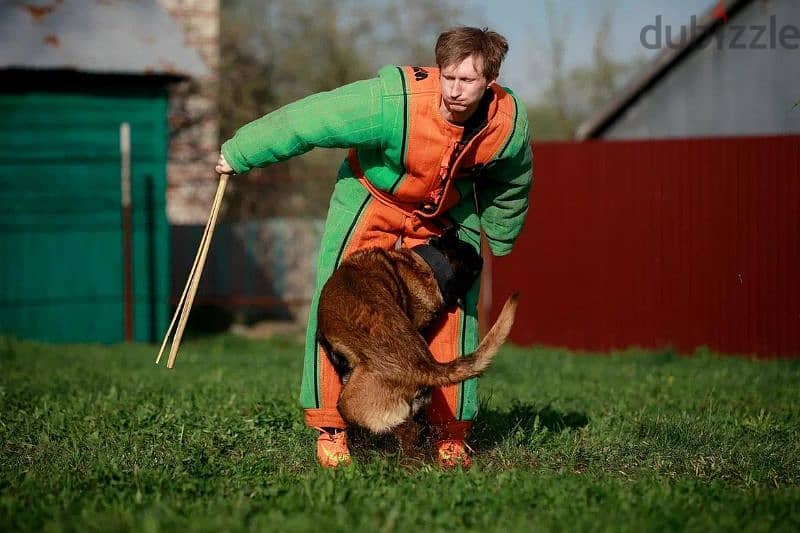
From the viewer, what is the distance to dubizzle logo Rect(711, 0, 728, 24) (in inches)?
508

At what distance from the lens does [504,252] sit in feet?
17.9

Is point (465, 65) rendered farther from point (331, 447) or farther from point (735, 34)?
point (735, 34)

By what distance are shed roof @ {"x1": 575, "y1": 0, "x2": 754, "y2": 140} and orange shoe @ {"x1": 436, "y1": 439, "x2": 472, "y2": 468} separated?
372 inches

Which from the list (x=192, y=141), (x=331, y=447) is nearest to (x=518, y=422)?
(x=331, y=447)

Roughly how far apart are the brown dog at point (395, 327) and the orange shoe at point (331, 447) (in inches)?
11.4

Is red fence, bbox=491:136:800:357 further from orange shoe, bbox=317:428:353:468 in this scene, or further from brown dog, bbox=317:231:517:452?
orange shoe, bbox=317:428:353:468

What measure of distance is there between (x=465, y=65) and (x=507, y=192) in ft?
2.76

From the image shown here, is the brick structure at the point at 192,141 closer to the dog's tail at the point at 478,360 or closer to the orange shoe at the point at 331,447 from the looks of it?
the orange shoe at the point at 331,447

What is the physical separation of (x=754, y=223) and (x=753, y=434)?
5192 mm

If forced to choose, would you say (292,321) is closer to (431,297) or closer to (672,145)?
(672,145)

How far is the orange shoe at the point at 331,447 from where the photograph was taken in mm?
5027

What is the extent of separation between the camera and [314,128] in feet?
15.3

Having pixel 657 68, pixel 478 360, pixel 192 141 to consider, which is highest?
pixel 657 68

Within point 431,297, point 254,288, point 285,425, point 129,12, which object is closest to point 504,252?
point 431,297
